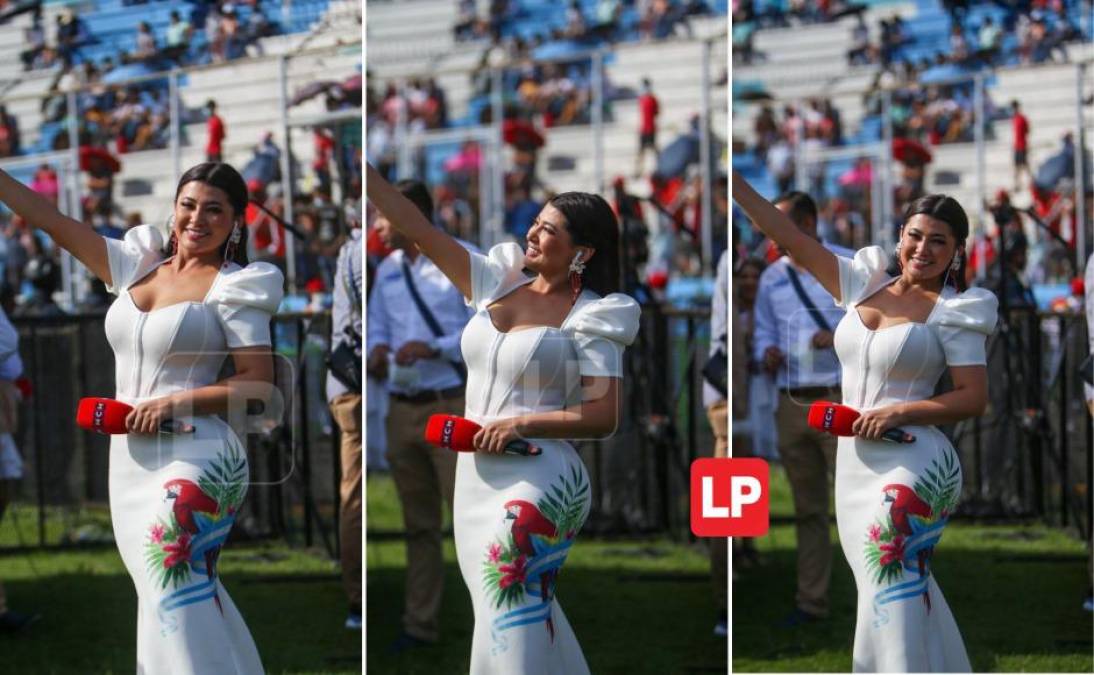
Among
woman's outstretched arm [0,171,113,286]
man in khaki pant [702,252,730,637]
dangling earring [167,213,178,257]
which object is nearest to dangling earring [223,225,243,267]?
dangling earring [167,213,178,257]

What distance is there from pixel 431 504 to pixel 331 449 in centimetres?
37

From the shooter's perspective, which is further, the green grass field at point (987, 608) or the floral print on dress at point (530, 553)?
the green grass field at point (987, 608)

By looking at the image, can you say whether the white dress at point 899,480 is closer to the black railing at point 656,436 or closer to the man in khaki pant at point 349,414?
the black railing at point 656,436

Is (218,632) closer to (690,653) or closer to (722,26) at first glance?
(690,653)

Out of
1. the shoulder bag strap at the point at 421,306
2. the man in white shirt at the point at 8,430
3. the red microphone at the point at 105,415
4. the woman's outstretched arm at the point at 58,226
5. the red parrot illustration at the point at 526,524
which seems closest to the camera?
the red microphone at the point at 105,415

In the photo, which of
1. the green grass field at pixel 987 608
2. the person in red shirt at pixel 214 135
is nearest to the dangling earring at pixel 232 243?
the person in red shirt at pixel 214 135

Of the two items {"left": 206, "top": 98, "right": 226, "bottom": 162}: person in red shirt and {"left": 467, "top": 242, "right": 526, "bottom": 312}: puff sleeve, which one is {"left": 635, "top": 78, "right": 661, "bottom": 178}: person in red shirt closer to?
{"left": 467, "top": 242, "right": 526, "bottom": 312}: puff sleeve

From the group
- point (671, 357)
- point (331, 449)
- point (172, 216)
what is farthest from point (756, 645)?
point (172, 216)

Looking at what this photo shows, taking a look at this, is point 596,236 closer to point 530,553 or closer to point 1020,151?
point 530,553

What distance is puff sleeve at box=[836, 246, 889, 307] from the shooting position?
4898 mm

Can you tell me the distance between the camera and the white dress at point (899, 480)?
482cm

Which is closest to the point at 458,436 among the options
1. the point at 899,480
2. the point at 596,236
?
the point at 596,236

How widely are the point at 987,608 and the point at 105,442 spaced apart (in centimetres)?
287

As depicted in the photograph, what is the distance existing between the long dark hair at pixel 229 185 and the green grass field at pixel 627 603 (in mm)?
860
